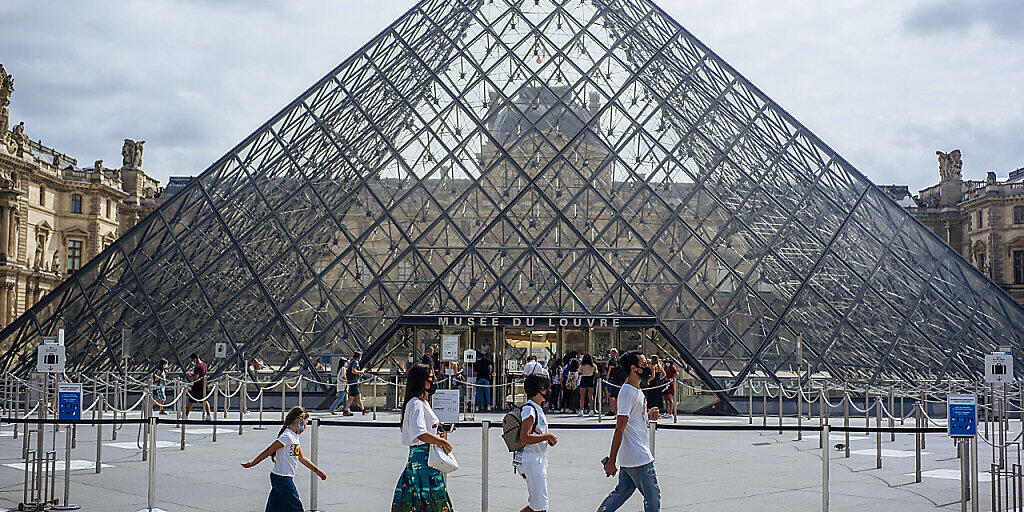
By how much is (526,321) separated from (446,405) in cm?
1318

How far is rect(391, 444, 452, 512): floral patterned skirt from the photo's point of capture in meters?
7.27

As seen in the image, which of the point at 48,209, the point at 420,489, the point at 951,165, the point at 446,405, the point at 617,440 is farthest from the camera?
the point at 951,165

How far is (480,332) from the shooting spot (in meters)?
23.7

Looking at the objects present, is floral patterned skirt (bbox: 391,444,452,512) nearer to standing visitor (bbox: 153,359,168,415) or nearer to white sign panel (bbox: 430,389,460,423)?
white sign panel (bbox: 430,389,460,423)

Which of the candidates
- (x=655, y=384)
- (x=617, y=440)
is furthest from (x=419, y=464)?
(x=655, y=384)

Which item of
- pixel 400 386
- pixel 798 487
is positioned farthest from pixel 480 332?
pixel 798 487

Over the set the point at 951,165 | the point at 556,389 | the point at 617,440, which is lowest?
the point at 556,389

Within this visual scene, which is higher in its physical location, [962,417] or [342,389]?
[962,417]

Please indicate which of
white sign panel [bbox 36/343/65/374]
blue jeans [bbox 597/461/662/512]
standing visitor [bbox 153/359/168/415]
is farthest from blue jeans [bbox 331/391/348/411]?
blue jeans [bbox 597/461/662/512]

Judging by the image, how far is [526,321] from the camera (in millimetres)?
22750

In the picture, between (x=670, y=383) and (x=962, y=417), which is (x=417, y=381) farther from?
(x=670, y=383)

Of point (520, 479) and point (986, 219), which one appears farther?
point (986, 219)

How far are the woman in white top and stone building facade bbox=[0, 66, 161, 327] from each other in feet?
183

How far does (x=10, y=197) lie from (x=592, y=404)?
153 feet
